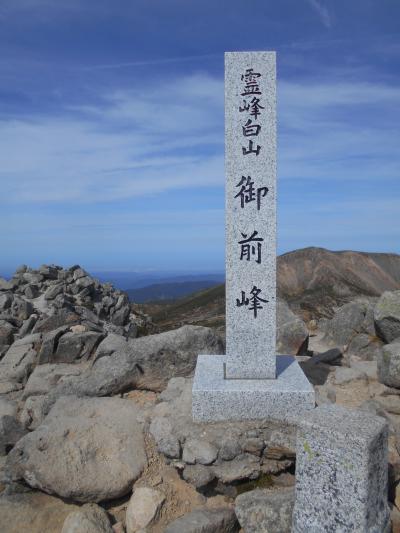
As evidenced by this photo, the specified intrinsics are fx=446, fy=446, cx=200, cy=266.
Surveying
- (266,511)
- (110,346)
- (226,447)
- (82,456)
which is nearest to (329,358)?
(226,447)

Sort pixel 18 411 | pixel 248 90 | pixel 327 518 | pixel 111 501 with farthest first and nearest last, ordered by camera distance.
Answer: pixel 18 411 < pixel 248 90 < pixel 111 501 < pixel 327 518

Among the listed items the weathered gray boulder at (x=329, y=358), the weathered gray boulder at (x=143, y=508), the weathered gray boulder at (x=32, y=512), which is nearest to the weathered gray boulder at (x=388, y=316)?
the weathered gray boulder at (x=329, y=358)

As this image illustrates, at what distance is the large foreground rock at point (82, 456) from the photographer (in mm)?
6805

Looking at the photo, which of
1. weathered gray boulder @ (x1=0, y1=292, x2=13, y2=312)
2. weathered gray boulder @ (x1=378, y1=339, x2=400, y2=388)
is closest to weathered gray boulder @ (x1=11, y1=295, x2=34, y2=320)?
weathered gray boulder @ (x1=0, y1=292, x2=13, y2=312)

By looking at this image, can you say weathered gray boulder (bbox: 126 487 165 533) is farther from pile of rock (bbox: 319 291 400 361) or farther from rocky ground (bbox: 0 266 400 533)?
pile of rock (bbox: 319 291 400 361)

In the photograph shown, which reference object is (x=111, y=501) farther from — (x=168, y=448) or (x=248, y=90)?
(x=248, y=90)

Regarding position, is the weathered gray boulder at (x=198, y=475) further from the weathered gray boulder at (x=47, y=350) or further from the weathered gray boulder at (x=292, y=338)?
the weathered gray boulder at (x=47, y=350)

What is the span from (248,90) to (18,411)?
323 inches

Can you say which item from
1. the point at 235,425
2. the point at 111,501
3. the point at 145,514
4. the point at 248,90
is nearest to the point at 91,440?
the point at 111,501

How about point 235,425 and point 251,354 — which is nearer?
point 235,425

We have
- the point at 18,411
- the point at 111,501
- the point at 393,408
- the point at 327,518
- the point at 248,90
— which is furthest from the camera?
the point at 18,411

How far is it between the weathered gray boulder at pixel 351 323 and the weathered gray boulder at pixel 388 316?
1.23 m

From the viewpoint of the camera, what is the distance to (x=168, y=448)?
718 cm

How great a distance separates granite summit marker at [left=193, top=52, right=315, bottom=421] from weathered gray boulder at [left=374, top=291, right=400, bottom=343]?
16.0 feet
